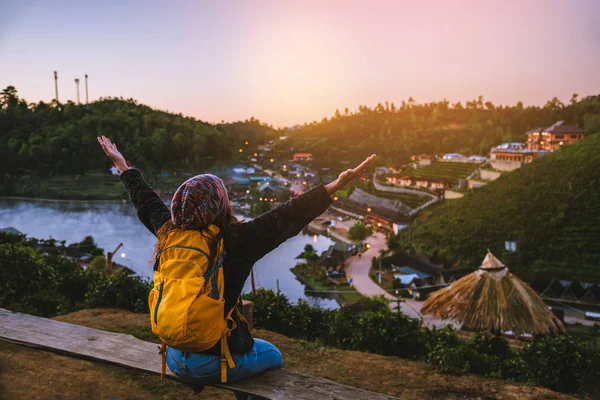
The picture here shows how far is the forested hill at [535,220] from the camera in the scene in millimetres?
14023

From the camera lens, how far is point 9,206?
24906 mm

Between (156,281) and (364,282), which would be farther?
(364,282)

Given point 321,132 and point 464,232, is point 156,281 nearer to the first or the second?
point 464,232

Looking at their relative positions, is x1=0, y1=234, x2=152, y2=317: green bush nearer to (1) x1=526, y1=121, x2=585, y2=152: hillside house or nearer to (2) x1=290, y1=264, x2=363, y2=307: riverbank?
(2) x1=290, y1=264, x2=363, y2=307: riverbank

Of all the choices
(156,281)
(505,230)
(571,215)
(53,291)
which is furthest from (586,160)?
(156,281)

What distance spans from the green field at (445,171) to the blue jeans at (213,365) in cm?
2463

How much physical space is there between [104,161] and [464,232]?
23815mm

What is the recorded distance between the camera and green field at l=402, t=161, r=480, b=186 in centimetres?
2550

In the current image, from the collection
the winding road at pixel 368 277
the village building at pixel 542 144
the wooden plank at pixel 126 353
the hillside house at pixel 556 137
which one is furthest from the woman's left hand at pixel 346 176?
the hillside house at pixel 556 137

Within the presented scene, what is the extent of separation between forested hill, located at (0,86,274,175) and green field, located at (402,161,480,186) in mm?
14170

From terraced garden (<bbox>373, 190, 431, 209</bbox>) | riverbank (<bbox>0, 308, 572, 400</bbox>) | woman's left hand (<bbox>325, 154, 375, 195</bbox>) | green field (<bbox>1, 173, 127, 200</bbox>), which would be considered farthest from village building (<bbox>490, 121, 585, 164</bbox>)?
woman's left hand (<bbox>325, 154, 375, 195</bbox>)

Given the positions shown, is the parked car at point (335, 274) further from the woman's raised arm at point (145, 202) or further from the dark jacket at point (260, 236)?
the dark jacket at point (260, 236)

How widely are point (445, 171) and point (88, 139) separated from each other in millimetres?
22340

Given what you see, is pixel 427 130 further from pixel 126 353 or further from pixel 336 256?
pixel 126 353
